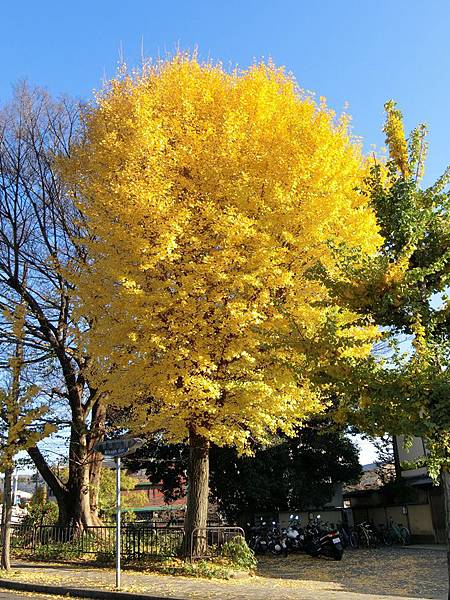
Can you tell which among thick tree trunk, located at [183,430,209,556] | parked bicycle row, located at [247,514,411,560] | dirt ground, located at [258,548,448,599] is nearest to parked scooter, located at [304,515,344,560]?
parked bicycle row, located at [247,514,411,560]

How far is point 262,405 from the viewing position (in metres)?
10.0

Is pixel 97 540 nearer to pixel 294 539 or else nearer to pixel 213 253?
pixel 294 539

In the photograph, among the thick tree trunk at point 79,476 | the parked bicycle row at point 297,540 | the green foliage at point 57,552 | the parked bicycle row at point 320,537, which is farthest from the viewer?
the thick tree trunk at point 79,476

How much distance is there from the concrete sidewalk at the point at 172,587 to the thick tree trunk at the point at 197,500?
1.24 meters

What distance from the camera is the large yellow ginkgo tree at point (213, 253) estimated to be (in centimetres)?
987

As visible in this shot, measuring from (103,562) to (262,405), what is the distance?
6426mm

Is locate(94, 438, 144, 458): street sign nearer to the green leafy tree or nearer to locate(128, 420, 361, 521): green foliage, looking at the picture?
the green leafy tree

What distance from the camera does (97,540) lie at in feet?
48.2

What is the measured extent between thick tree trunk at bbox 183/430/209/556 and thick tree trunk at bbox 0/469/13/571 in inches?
156

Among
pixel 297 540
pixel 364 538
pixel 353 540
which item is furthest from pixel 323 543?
pixel 364 538

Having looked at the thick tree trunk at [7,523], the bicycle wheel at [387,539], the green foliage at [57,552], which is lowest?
the bicycle wheel at [387,539]

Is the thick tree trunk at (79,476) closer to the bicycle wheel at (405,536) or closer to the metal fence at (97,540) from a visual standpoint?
the metal fence at (97,540)

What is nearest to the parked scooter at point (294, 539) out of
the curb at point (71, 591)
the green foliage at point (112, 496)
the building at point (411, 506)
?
the building at point (411, 506)

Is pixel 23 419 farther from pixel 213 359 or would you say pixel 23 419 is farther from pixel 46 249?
pixel 46 249
